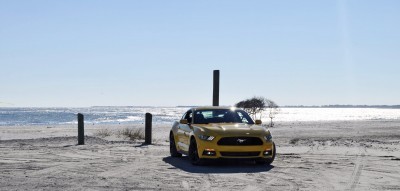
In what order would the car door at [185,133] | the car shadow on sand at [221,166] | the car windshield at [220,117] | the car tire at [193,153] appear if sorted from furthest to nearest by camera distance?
the car windshield at [220,117] < the car door at [185,133] < the car tire at [193,153] < the car shadow on sand at [221,166]

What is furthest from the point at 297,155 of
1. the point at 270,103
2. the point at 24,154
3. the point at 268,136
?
the point at 270,103

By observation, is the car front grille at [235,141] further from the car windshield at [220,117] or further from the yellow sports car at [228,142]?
the car windshield at [220,117]

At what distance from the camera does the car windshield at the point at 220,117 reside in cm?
1476

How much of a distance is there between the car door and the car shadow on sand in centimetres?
46

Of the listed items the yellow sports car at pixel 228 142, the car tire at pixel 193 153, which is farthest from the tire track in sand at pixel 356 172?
the car tire at pixel 193 153

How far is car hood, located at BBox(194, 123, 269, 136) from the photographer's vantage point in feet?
42.9

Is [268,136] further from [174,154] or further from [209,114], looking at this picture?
[174,154]

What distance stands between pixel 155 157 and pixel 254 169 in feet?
13.9

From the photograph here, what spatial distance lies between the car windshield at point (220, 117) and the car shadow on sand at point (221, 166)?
1154 mm

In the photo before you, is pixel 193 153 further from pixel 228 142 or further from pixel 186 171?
pixel 186 171

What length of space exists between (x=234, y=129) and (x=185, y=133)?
201 centimetres

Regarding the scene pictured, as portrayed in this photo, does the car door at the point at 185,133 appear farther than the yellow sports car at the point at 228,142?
Yes

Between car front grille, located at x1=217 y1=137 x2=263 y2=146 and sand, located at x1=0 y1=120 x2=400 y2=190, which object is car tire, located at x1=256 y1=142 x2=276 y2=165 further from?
car front grille, located at x1=217 y1=137 x2=263 y2=146

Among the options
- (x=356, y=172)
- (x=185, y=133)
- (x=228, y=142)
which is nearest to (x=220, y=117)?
(x=185, y=133)
